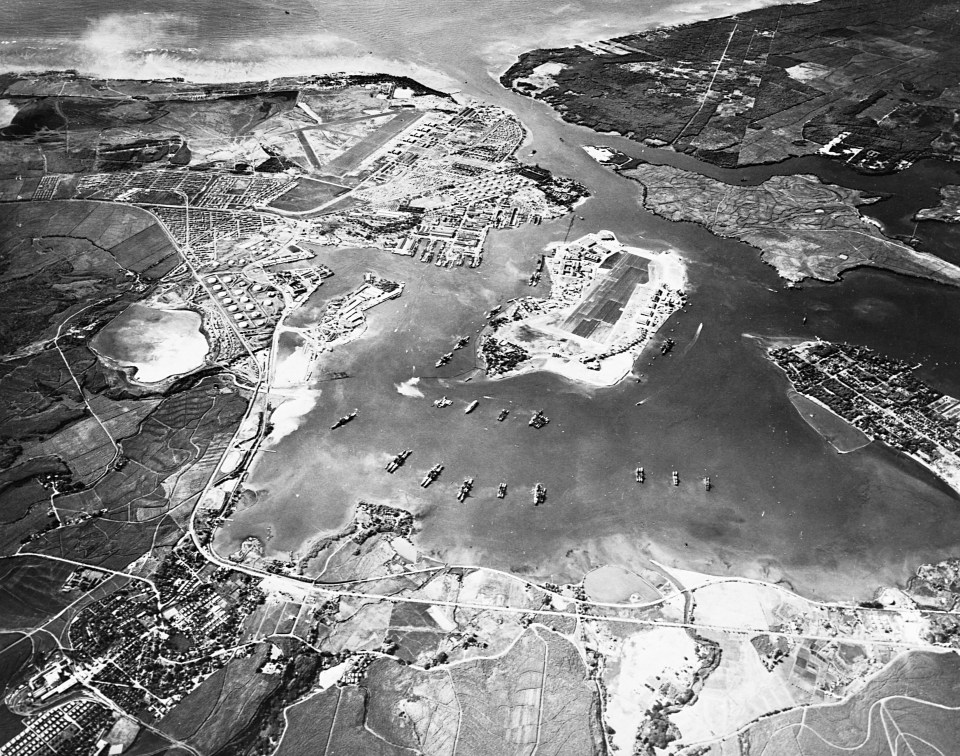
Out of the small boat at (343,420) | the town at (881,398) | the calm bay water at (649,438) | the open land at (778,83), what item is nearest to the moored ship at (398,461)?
the calm bay water at (649,438)

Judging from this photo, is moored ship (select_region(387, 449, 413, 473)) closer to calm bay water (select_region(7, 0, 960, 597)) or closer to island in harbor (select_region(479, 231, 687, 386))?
calm bay water (select_region(7, 0, 960, 597))

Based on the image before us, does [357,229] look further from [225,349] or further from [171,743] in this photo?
[171,743]

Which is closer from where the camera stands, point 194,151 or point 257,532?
point 257,532

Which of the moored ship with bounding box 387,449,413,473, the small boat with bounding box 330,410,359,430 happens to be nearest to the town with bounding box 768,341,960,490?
the moored ship with bounding box 387,449,413,473

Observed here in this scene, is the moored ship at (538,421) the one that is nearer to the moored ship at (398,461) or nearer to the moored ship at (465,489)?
the moored ship at (465,489)

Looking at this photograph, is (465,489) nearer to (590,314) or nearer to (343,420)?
(343,420)

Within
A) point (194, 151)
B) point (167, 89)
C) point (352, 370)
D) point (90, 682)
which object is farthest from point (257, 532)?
point (167, 89)
